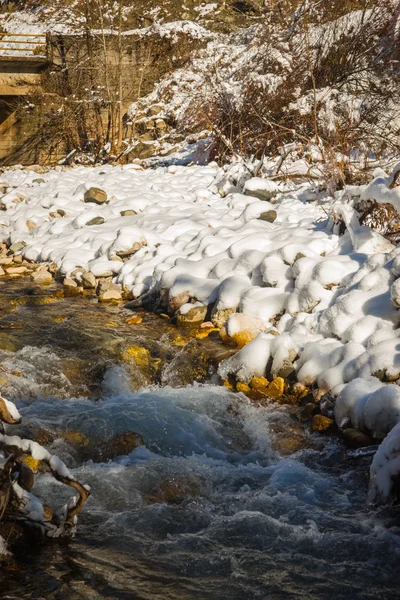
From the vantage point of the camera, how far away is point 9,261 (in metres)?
7.50

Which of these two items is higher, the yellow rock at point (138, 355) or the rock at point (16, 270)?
the yellow rock at point (138, 355)

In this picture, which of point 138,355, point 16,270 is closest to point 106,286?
point 16,270

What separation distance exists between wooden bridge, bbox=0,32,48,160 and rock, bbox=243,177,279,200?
686cm

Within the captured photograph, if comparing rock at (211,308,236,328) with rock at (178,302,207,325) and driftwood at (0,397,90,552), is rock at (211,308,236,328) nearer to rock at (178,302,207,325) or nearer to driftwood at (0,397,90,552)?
rock at (178,302,207,325)

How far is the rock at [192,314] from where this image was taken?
5.25 metres

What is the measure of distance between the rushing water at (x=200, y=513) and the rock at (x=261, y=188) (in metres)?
4.52

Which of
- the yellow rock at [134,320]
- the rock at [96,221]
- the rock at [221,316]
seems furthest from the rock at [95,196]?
the rock at [221,316]

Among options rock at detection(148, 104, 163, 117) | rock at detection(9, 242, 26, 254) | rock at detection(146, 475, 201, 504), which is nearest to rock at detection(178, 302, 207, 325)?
rock at detection(146, 475, 201, 504)

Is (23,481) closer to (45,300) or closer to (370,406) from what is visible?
(370,406)

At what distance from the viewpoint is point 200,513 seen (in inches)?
109

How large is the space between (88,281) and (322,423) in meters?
3.52

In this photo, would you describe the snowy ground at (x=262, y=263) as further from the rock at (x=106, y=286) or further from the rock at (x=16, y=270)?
the rock at (x=16, y=270)

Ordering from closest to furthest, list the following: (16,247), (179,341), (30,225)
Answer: (179,341), (16,247), (30,225)

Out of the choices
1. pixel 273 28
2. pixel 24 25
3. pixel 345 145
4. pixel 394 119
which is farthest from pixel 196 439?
pixel 24 25
